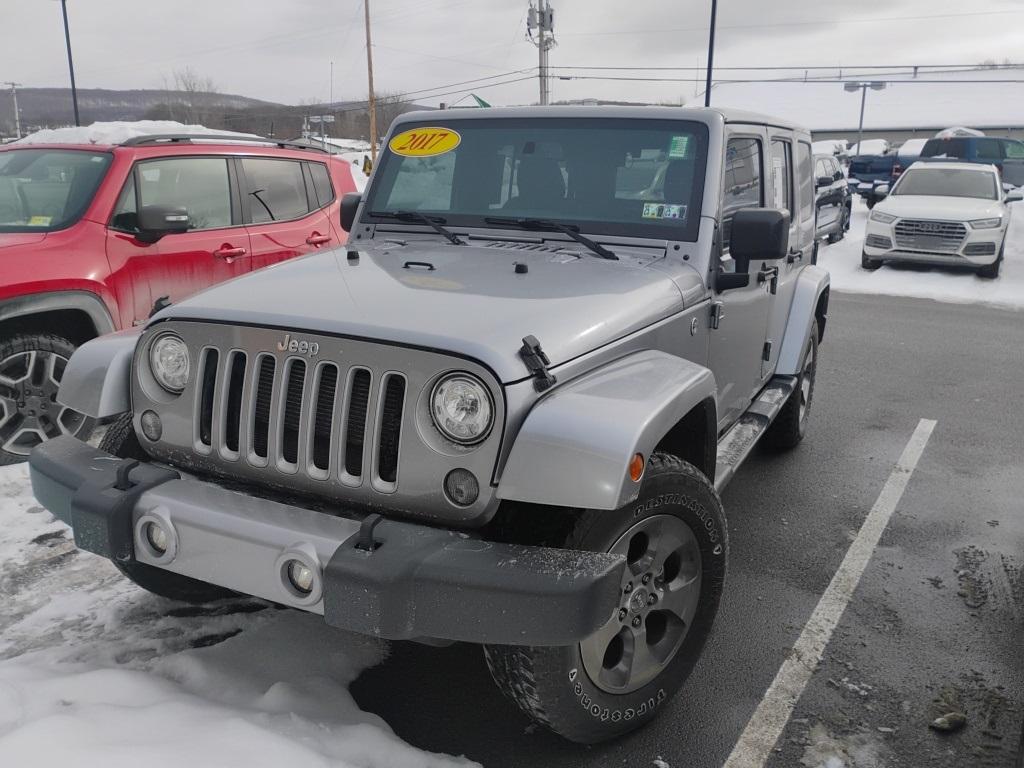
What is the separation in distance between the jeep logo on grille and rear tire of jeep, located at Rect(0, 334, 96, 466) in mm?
2944

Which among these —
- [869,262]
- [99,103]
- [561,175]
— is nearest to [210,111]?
[99,103]

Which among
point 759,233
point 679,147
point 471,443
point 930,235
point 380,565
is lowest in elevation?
point 930,235

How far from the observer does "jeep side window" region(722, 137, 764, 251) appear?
3721 mm

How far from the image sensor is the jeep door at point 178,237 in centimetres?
525

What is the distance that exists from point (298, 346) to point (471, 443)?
23.8 inches

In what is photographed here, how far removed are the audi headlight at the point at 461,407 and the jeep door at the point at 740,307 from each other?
158 centimetres

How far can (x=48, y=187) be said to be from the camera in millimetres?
5387

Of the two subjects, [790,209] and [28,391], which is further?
[790,209]

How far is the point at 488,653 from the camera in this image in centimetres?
244

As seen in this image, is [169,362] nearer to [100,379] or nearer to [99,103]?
[100,379]

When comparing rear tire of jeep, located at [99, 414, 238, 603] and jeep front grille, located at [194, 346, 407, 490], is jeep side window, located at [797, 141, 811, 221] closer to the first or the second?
jeep front grille, located at [194, 346, 407, 490]

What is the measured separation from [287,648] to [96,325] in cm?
275

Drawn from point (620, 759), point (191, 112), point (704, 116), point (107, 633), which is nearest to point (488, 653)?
point (620, 759)

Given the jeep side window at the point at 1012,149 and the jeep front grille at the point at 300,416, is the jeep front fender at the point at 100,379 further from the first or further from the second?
the jeep side window at the point at 1012,149
